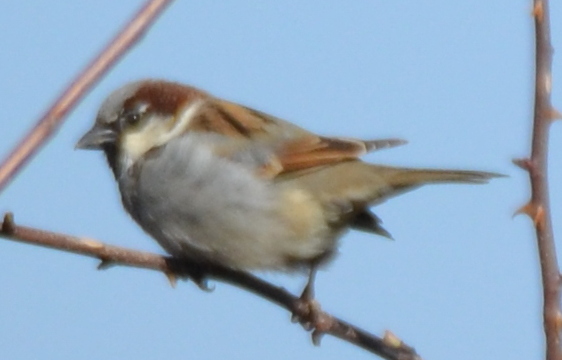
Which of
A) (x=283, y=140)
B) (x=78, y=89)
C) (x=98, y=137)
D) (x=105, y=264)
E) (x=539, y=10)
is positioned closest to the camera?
(x=78, y=89)

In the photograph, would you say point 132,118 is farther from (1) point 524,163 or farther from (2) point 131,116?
(1) point 524,163

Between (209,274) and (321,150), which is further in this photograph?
(321,150)

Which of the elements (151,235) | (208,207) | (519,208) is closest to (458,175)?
(208,207)

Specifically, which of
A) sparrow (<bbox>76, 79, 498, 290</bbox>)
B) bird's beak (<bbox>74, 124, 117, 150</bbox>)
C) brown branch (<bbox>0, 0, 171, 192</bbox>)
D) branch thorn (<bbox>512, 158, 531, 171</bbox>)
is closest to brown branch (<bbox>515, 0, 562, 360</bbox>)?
branch thorn (<bbox>512, 158, 531, 171</bbox>)

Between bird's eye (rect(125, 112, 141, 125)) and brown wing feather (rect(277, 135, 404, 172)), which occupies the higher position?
bird's eye (rect(125, 112, 141, 125))

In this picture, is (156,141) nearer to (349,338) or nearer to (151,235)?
(151,235)

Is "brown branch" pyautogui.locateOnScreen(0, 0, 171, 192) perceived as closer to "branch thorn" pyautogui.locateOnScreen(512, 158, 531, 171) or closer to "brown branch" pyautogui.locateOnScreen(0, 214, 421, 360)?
"brown branch" pyautogui.locateOnScreen(0, 214, 421, 360)

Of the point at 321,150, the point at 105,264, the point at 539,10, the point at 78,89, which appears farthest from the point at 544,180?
the point at 321,150

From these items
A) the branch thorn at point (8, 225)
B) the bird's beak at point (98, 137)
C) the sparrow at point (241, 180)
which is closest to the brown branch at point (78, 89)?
the branch thorn at point (8, 225)
